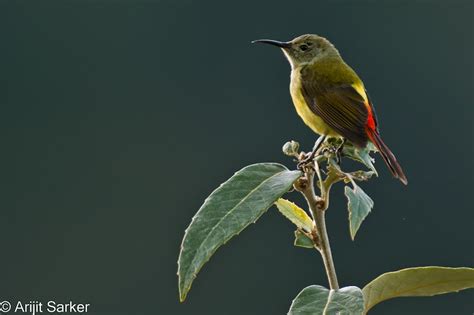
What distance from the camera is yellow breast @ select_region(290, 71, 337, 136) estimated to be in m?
4.18

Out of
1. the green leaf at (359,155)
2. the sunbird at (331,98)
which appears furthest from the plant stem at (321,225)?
the sunbird at (331,98)

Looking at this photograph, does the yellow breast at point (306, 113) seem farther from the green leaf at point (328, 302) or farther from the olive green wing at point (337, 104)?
the green leaf at point (328, 302)

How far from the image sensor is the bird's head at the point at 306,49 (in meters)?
5.00

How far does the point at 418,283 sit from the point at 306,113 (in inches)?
83.2

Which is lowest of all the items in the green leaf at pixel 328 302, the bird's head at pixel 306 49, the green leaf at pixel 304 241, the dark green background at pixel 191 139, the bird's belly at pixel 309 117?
the green leaf at pixel 328 302

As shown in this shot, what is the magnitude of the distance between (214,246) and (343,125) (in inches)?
69.7

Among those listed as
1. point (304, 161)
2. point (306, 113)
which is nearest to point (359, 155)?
point (304, 161)

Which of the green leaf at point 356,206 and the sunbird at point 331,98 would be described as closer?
the green leaf at point 356,206

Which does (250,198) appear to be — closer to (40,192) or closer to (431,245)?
(431,245)

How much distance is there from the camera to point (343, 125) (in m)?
3.86

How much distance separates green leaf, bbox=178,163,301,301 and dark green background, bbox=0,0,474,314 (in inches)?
446

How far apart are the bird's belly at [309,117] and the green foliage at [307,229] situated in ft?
5.23

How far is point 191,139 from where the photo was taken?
2417 cm

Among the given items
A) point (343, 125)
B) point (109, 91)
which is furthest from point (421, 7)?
point (343, 125)
